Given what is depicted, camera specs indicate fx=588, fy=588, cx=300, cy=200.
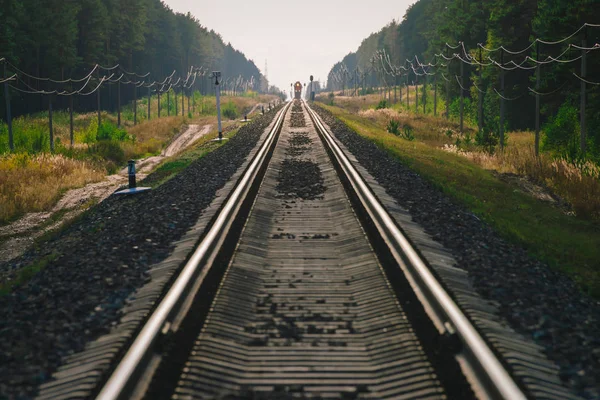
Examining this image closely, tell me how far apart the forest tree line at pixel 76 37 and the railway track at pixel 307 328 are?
29449mm

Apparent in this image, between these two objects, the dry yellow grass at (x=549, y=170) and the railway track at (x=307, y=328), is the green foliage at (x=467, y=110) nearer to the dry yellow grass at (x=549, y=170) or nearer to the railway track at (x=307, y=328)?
the dry yellow grass at (x=549, y=170)

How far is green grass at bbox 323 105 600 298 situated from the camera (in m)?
8.12

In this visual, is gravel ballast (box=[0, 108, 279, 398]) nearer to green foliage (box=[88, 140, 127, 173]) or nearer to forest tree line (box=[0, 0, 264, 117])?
green foliage (box=[88, 140, 127, 173])

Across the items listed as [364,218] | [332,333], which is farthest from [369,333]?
[364,218]

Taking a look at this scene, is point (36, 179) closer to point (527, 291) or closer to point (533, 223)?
point (533, 223)

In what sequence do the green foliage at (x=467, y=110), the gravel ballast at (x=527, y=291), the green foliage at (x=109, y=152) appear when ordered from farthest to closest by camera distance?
the green foliage at (x=467, y=110)
the green foliage at (x=109, y=152)
the gravel ballast at (x=527, y=291)

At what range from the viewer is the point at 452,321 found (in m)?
4.61

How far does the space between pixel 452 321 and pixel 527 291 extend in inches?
66.4

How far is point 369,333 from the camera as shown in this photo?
188 inches

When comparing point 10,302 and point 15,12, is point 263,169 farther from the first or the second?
point 15,12

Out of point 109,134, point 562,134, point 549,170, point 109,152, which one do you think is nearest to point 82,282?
point 549,170

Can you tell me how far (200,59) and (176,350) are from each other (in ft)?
451

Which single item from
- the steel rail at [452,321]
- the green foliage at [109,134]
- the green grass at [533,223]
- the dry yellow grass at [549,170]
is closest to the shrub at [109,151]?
the green foliage at [109,134]

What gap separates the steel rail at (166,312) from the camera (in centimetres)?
363
